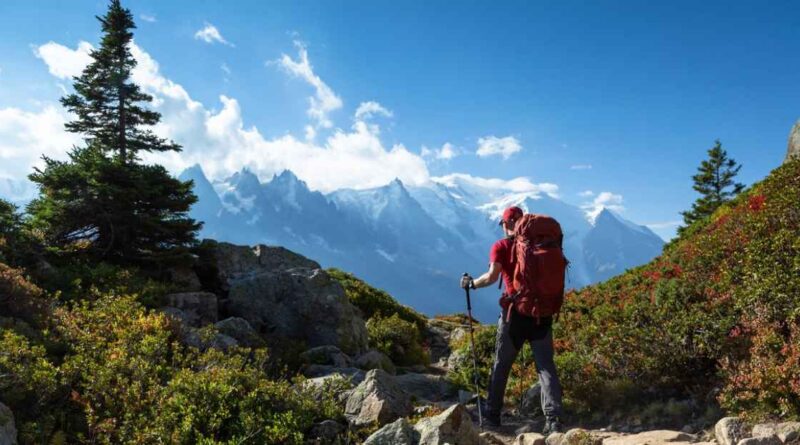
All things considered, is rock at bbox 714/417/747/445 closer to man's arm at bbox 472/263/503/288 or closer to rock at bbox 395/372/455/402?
man's arm at bbox 472/263/503/288

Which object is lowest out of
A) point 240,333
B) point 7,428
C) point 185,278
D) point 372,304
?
point 7,428

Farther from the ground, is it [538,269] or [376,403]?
[538,269]

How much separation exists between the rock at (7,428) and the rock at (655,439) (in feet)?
23.6

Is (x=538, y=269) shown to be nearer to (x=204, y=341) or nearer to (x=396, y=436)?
(x=396, y=436)

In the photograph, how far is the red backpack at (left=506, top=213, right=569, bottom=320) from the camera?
719 cm

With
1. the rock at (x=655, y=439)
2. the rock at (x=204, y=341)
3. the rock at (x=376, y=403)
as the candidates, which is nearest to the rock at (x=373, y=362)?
the rock at (x=204, y=341)

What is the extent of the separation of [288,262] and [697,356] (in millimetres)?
13719

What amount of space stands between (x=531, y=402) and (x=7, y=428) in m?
7.82

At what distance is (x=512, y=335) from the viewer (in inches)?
299

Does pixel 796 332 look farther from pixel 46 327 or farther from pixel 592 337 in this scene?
pixel 46 327

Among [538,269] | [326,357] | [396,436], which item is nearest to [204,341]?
[326,357]

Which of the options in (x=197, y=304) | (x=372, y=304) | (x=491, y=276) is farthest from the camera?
(x=372, y=304)

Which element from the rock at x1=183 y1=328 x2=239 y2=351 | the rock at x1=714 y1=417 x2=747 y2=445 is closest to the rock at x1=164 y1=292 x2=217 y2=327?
the rock at x1=183 y1=328 x2=239 y2=351

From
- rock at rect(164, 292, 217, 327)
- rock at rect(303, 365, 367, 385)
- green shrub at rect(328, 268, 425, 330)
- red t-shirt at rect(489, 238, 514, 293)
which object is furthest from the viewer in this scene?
green shrub at rect(328, 268, 425, 330)
